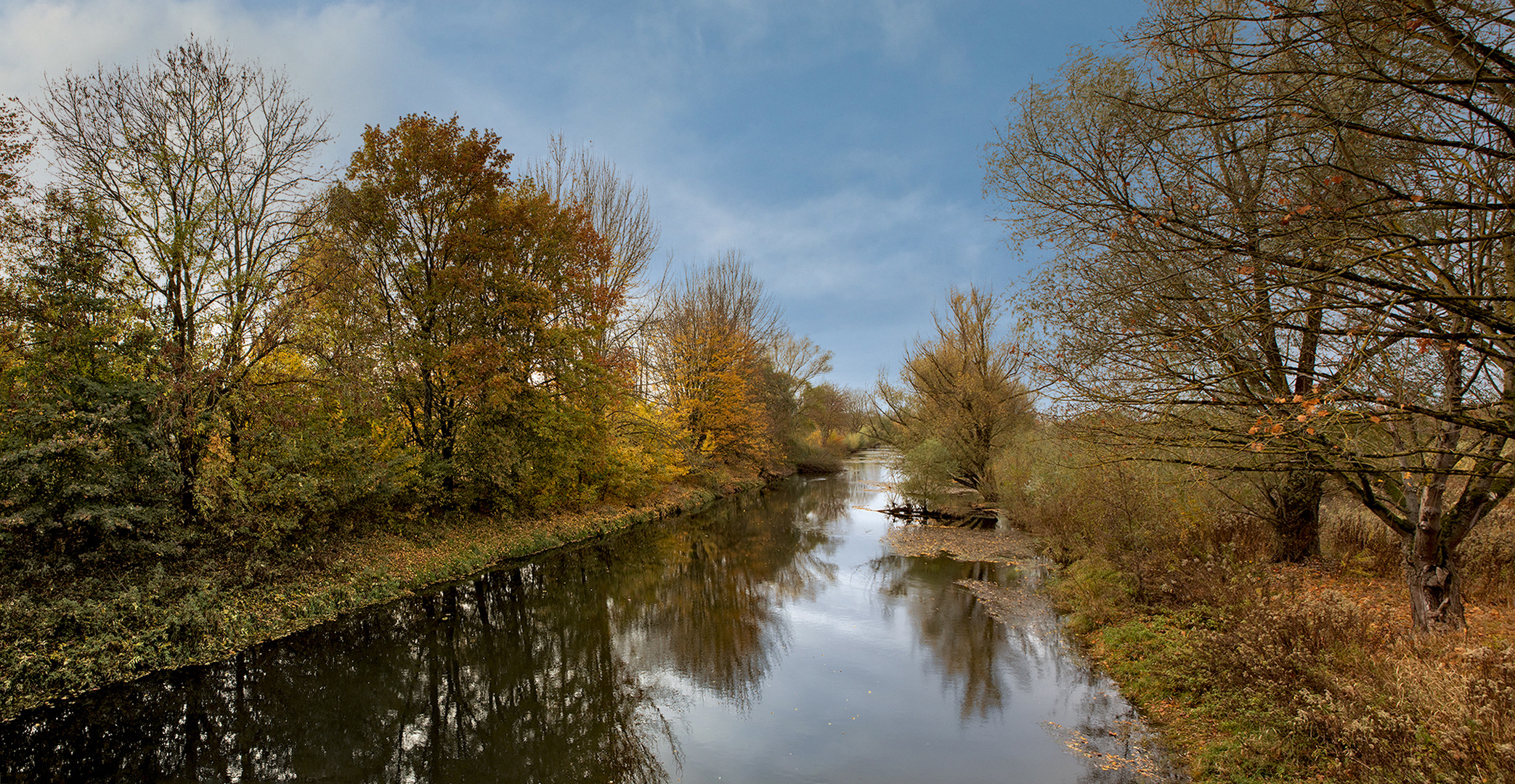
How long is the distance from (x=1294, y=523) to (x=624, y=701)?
35.8 ft

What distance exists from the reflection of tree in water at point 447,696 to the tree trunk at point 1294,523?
8541 mm

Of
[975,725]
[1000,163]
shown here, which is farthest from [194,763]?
[1000,163]

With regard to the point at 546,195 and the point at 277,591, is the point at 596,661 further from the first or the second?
the point at 546,195

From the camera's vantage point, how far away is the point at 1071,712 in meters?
7.31

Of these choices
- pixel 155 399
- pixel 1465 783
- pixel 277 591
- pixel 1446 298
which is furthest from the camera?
pixel 277 591

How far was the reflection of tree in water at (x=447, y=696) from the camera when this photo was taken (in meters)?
6.19

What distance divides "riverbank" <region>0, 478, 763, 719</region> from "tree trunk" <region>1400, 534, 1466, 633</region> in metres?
14.5

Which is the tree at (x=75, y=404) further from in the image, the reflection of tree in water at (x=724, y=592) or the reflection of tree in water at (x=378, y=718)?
the reflection of tree in water at (x=724, y=592)

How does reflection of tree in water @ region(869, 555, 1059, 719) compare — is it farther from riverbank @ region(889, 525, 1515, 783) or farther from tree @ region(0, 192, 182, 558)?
tree @ region(0, 192, 182, 558)

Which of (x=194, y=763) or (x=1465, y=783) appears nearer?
(x=1465, y=783)

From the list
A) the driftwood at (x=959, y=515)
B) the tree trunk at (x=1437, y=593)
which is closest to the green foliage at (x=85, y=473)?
the tree trunk at (x=1437, y=593)

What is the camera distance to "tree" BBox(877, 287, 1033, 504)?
70.7 feet

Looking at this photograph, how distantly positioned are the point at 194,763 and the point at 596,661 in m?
4.48

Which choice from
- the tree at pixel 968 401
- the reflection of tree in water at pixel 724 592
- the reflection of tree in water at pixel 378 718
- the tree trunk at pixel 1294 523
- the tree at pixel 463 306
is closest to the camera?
the reflection of tree in water at pixel 378 718
